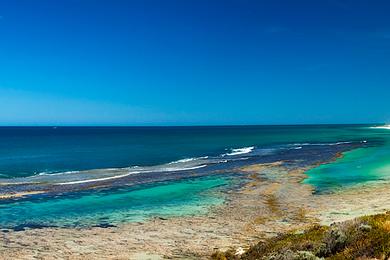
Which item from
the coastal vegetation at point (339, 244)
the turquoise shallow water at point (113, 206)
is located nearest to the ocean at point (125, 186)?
the turquoise shallow water at point (113, 206)

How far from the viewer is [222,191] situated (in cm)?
3419

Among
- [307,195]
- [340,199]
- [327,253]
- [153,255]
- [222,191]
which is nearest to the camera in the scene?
[327,253]

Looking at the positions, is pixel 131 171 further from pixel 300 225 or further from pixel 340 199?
pixel 300 225

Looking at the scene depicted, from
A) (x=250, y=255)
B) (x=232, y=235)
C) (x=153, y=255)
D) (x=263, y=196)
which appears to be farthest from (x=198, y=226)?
(x=263, y=196)

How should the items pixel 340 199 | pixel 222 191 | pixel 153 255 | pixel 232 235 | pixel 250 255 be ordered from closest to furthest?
pixel 250 255 < pixel 153 255 < pixel 232 235 < pixel 340 199 < pixel 222 191

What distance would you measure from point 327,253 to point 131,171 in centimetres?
3748

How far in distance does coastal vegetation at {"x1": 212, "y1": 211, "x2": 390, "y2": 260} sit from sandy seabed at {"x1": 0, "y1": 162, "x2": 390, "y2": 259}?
123 inches

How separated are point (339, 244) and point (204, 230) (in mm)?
9561

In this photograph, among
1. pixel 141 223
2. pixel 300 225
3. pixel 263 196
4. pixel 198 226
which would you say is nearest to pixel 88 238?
pixel 141 223

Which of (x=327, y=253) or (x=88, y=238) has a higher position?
(x=327, y=253)

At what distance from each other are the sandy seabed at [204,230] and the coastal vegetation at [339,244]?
10.2 ft

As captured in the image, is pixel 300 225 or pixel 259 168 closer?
pixel 300 225

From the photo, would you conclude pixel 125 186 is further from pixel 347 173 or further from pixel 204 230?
pixel 347 173

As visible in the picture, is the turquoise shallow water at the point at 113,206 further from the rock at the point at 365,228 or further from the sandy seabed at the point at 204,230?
the rock at the point at 365,228
